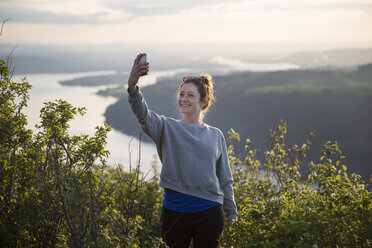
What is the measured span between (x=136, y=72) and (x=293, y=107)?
9557 centimetres

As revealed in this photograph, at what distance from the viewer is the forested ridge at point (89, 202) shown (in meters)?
3.14

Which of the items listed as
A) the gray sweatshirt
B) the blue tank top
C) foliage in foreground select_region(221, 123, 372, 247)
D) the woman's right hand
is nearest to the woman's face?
the gray sweatshirt

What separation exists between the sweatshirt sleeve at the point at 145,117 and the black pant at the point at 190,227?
2.98 ft

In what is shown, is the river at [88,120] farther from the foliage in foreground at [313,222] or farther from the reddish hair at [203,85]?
the foliage in foreground at [313,222]

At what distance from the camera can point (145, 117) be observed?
11.3 feet

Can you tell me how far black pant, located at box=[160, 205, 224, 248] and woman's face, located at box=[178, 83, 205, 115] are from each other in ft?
3.79

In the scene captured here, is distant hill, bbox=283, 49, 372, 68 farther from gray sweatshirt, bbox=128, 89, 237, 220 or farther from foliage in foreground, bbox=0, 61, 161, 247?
foliage in foreground, bbox=0, 61, 161, 247

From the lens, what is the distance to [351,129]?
234 ft

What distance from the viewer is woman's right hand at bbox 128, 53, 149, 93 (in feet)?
10.8

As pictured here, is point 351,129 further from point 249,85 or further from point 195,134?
point 195,134

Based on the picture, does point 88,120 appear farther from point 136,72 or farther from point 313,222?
point 313,222

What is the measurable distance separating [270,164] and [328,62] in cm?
15969

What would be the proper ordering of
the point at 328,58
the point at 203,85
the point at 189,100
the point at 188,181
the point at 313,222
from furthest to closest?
1. the point at 328,58
2. the point at 203,85
3. the point at 189,100
4. the point at 188,181
5. the point at 313,222

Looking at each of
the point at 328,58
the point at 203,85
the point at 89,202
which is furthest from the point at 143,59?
the point at 328,58
